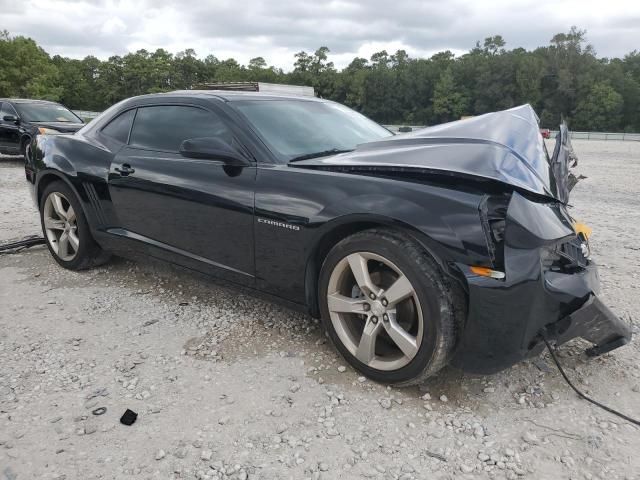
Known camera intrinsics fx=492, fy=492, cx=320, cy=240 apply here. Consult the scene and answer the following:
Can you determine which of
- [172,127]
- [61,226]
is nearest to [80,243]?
[61,226]

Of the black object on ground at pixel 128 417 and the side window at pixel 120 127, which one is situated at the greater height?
the side window at pixel 120 127

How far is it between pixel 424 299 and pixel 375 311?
0.30 m

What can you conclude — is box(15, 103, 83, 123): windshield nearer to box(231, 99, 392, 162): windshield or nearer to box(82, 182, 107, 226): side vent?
box(82, 182, 107, 226): side vent

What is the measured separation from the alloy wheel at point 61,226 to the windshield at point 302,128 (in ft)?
6.30

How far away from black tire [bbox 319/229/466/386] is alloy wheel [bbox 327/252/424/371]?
0.10ft

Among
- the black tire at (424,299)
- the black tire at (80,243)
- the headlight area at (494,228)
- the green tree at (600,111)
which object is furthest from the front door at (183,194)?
the green tree at (600,111)

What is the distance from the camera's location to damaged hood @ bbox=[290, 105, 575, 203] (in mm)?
2326

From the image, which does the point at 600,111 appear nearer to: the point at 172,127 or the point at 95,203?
the point at 172,127

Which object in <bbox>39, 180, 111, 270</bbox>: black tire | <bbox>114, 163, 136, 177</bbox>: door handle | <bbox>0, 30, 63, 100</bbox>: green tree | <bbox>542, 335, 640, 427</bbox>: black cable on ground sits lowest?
<bbox>542, 335, 640, 427</bbox>: black cable on ground

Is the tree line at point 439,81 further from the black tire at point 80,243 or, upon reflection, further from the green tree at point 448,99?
the black tire at point 80,243

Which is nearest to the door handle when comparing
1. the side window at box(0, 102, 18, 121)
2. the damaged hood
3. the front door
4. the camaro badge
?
the front door

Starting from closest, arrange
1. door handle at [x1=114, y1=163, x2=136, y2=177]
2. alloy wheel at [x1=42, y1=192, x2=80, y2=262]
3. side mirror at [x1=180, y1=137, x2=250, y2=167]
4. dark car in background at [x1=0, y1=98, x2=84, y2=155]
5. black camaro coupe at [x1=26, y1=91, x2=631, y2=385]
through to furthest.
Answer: black camaro coupe at [x1=26, y1=91, x2=631, y2=385], side mirror at [x1=180, y1=137, x2=250, y2=167], door handle at [x1=114, y1=163, x2=136, y2=177], alloy wheel at [x1=42, y1=192, x2=80, y2=262], dark car in background at [x1=0, y1=98, x2=84, y2=155]

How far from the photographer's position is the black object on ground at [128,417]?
2267 mm

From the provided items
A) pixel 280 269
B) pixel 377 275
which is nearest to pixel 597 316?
pixel 377 275
